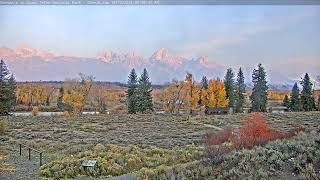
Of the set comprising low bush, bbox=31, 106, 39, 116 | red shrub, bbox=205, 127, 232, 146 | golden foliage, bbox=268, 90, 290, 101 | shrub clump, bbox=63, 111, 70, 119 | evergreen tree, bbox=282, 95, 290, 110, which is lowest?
red shrub, bbox=205, 127, 232, 146

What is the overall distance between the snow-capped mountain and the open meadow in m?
0.53

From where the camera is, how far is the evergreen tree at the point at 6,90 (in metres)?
6.25

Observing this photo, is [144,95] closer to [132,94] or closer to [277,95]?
[132,94]

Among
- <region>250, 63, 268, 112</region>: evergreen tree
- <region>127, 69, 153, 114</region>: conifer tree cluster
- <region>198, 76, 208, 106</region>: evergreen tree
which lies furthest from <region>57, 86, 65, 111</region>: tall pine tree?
<region>250, 63, 268, 112</region>: evergreen tree

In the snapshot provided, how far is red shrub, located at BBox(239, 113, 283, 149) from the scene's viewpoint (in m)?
5.95

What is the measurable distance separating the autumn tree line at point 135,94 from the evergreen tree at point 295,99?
12.8 inches

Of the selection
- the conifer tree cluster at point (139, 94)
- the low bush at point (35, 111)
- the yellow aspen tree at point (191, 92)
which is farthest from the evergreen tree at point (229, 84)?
the low bush at point (35, 111)

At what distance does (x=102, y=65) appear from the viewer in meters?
6.20

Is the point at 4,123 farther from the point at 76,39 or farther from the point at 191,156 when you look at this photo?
the point at 191,156

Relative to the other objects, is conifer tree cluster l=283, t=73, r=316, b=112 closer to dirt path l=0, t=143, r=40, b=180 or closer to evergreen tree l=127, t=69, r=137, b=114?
evergreen tree l=127, t=69, r=137, b=114

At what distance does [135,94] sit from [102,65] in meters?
0.57

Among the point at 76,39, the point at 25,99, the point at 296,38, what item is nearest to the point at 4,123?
the point at 25,99

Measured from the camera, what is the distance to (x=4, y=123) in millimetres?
6270

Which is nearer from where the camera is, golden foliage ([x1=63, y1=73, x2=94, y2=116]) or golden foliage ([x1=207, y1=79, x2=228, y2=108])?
golden foliage ([x1=207, y1=79, x2=228, y2=108])
